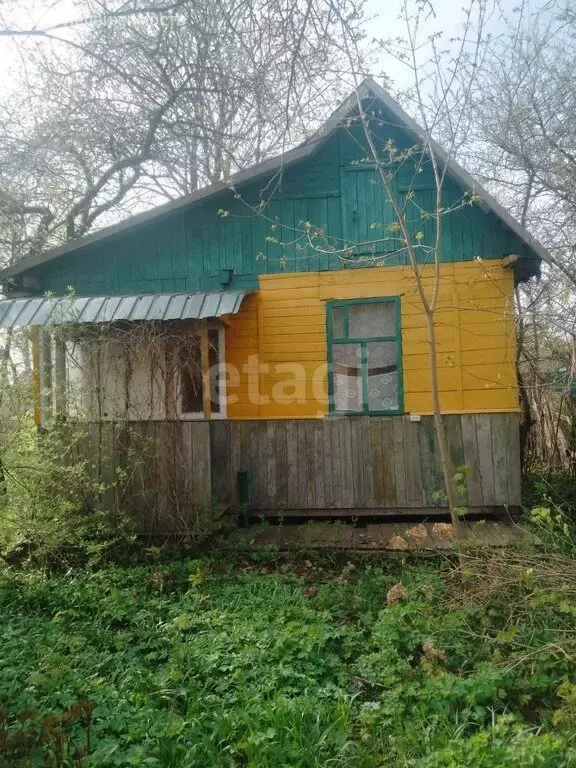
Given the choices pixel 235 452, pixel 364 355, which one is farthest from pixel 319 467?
pixel 364 355

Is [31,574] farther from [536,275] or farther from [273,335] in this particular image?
[536,275]

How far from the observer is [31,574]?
17.3ft

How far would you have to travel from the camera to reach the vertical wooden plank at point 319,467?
682cm

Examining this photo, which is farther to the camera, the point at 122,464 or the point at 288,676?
the point at 122,464

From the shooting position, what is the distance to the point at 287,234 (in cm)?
702

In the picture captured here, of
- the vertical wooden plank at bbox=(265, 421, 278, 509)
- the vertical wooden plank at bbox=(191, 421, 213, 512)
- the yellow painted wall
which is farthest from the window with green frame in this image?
the vertical wooden plank at bbox=(191, 421, 213, 512)

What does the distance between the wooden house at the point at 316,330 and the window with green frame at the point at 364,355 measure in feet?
0.07

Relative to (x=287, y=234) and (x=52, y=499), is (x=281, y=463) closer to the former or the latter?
(x=52, y=499)

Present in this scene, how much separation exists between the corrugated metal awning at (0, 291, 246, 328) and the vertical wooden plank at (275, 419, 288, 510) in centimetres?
183

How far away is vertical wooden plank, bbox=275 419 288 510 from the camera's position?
687cm

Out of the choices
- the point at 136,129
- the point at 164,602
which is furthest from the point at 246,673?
the point at 136,129

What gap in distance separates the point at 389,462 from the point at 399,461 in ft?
0.44

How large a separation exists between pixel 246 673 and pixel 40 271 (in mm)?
6243

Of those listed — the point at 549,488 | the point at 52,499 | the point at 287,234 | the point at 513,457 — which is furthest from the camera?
the point at 549,488
